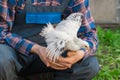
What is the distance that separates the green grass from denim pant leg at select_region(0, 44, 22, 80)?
1201 millimetres

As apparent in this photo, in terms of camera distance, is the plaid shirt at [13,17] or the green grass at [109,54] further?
the green grass at [109,54]

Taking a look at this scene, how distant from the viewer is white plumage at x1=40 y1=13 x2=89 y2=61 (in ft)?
8.97

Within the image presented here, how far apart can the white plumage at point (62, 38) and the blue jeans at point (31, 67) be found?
294 mm

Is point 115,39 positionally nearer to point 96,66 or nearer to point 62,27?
point 96,66

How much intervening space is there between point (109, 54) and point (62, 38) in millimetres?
2183

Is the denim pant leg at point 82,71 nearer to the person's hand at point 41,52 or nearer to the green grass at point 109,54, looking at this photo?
the person's hand at point 41,52

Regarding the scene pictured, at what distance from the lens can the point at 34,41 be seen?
3.21m

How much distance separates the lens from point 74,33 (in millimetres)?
2836

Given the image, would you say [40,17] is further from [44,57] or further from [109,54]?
[109,54]

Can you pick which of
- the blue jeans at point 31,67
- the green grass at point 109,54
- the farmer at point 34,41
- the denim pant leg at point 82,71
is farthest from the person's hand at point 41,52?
the green grass at point 109,54

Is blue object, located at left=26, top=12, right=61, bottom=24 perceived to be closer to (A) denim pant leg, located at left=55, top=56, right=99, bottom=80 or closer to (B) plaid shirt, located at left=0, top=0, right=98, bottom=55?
(B) plaid shirt, located at left=0, top=0, right=98, bottom=55

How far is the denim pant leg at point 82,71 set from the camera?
3.16 meters

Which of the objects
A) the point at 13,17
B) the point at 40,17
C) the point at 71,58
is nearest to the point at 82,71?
the point at 71,58

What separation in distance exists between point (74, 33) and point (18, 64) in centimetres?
48
